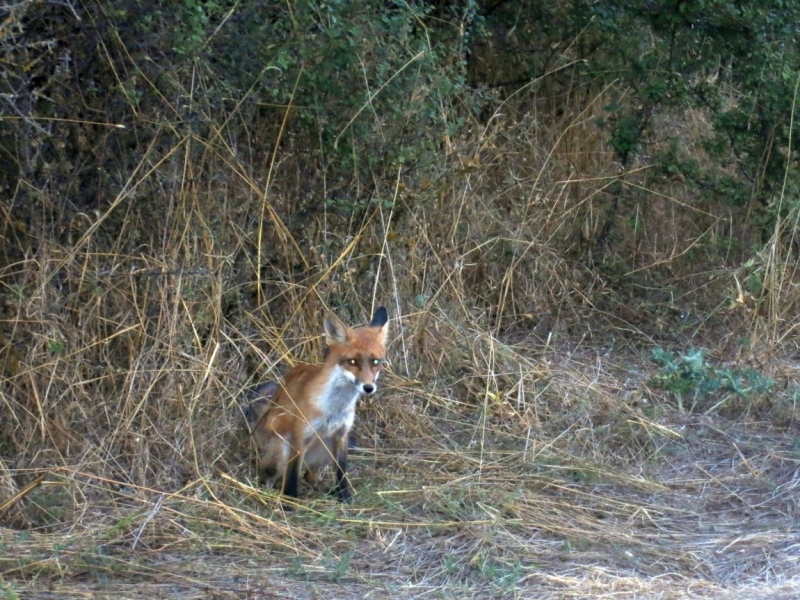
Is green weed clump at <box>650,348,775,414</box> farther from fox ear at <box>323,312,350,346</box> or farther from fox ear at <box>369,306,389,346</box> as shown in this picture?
fox ear at <box>323,312,350,346</box>

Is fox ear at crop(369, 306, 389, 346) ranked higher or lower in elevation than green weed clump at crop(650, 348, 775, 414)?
higher

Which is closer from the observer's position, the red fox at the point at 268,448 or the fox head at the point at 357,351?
the fox head at the point at 357,351

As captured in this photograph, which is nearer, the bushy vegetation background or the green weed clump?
the bushy vegetation background

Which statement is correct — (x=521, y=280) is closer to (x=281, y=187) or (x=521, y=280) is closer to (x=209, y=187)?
(x=281, y=187)

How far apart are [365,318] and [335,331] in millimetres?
1255

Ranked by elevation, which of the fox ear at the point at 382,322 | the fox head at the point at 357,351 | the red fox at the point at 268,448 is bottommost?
the red fox at the point at 268,448

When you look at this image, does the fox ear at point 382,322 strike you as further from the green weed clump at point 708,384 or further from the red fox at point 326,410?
the green weed clump at point 708,384

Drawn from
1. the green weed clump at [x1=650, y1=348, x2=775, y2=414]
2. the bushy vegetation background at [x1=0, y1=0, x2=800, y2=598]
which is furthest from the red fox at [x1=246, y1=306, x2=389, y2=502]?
the green weed clump at [x1=650, y1=348, x2=775, y2=414]

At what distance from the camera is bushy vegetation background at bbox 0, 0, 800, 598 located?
17.2 ft

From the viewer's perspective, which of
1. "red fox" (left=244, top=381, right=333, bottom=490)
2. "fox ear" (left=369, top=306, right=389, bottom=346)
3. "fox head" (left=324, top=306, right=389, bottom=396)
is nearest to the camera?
"fox head" (left=324, top=306, right=389, bottom=396)

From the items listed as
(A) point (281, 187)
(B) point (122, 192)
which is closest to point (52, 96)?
(B) point (122, 192)

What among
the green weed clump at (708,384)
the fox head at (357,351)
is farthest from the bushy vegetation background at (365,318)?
the fox head at (357,351)

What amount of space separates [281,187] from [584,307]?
3.28 m

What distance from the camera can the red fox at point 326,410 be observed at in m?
6.09
